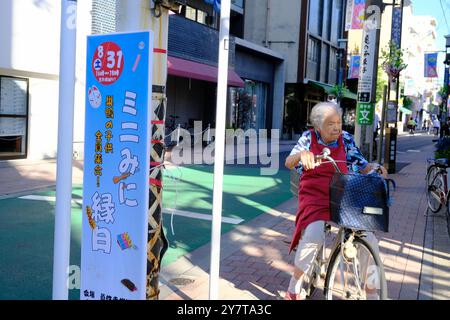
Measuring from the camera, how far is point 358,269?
11.9 feet

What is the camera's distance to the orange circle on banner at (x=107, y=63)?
9.36 ft

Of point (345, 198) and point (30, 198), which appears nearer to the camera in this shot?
point (345, 198)

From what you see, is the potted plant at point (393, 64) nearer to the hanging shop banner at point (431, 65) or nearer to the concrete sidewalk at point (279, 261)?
the concrete sidewalk at point (279, 261)

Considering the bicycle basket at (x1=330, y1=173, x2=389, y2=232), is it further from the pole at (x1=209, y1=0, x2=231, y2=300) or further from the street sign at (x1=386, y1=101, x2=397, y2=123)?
the street sign at (x1=386, y1=101, x2=397, y2=123)

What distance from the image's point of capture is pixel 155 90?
3348 mm

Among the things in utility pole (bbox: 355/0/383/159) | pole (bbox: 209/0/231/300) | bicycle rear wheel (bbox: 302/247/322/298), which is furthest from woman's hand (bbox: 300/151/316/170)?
utility pole (bbox: 355/0/383/159)

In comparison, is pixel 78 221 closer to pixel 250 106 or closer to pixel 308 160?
pixel 308 160

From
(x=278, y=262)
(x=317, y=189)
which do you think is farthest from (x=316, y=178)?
(x=278, y=262)

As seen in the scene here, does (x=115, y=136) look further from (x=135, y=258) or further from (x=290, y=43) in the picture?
(x=290, y=43)

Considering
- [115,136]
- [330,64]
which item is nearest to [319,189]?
[115,136]

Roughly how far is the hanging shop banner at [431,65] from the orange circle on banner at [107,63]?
106 feet

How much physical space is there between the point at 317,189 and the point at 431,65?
31.7 metres

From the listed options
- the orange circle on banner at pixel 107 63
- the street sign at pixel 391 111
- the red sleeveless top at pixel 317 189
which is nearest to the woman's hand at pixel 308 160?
Result: the red sleeveless top at pixel 317 189
